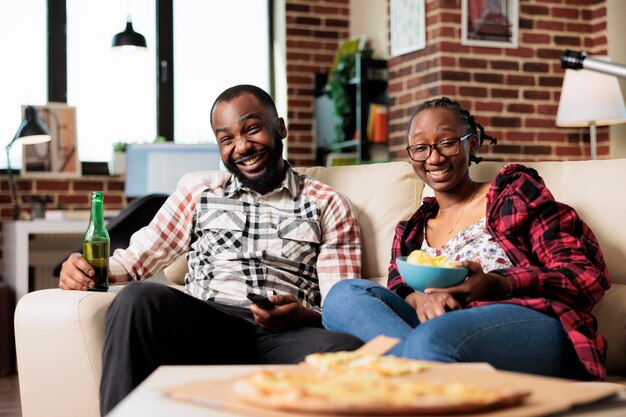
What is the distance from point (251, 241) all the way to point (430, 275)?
0.78 metres

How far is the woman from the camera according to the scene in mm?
1729

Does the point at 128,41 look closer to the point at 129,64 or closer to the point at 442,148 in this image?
the point at 129,64

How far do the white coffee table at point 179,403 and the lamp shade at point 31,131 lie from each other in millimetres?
3530

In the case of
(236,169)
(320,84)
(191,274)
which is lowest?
(191,274)

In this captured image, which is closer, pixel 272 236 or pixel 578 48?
pixel 272 236

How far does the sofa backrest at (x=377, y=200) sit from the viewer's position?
100 inches

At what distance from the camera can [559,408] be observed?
1072mm

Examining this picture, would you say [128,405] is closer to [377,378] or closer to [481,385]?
[377,378]

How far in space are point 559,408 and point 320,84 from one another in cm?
476

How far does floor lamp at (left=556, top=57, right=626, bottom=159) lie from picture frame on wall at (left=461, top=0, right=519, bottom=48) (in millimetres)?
408

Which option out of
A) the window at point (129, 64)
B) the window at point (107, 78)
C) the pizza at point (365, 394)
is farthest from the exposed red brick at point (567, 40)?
the pizza at point (365, 394)

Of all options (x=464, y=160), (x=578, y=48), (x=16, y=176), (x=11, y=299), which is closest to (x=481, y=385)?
(x=464, y=160)

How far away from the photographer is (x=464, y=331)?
5.46 feet

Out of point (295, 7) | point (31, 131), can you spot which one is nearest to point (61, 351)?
point (31, 131)
